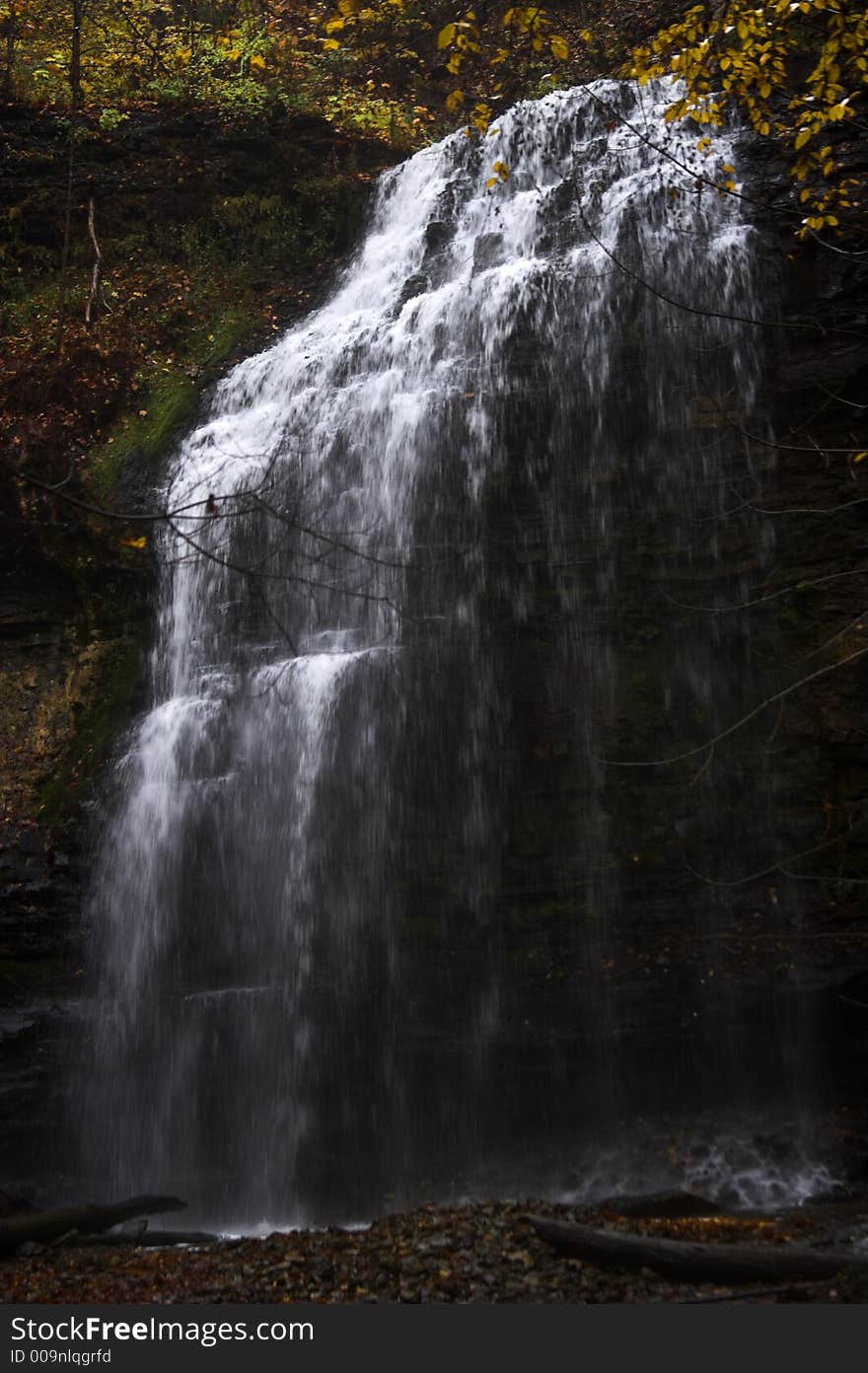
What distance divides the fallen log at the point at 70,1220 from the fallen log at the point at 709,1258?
3.39 metres

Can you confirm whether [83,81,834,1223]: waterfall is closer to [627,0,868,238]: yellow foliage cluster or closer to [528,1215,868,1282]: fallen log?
[627,0,868,238]: yellow foliage cluster

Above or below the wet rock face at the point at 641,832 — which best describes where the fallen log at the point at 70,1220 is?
below

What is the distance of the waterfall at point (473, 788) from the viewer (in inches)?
324

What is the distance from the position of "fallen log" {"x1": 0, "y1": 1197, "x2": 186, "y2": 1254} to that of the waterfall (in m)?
0.82

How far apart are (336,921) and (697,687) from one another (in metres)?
3.69

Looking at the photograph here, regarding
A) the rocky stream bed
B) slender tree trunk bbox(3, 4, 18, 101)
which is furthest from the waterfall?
slender tree trunk bbox(3, 4, 18, 101)

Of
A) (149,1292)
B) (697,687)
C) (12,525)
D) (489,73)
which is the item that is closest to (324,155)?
(489,73)

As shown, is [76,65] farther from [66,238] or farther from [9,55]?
[66,238]

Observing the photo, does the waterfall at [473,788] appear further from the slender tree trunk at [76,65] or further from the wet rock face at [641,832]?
the slender tree trunk at [76,65]

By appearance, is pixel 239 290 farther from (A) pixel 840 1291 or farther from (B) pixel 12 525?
(A) pixel 840 1291

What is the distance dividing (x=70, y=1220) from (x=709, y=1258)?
14.5 ft

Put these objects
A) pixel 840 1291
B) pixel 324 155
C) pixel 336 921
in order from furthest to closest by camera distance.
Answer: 1. pixel 324 155
2. pixel 336 921
3. pixel 840 1291

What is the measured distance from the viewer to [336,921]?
875 centimetres

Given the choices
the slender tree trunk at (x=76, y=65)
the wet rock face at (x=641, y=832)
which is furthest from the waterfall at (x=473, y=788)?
the slender tree trunk at (x=76, y=65)
